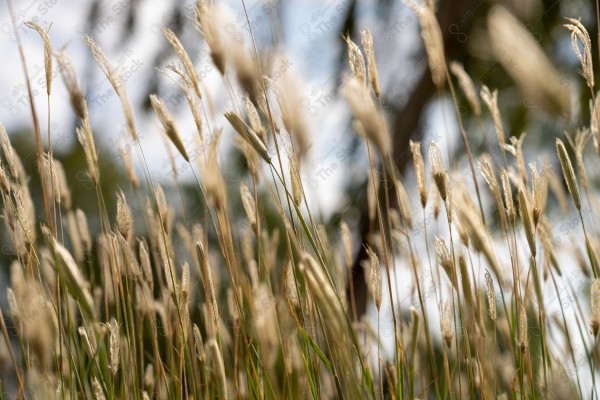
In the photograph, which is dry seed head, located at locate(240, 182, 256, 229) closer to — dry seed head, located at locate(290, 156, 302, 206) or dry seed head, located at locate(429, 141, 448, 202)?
dry seed head, located at locate(290, 156, 302, 206)

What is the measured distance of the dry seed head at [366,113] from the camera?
0.87m

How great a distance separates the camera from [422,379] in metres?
1.40

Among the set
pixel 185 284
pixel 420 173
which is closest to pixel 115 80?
pixel 185 284

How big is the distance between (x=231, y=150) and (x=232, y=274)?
343cm

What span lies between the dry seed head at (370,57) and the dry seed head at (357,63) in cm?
2

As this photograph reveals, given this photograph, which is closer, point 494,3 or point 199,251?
point 199,251

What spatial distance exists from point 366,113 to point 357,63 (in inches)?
6.1

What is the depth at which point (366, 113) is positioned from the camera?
871 millimetres

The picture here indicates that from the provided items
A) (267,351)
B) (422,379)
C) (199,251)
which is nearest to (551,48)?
(422,379)

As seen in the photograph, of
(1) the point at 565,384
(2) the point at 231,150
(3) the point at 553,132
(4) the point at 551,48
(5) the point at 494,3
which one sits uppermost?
(2) the point at 231,150

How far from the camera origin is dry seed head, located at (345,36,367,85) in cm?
98

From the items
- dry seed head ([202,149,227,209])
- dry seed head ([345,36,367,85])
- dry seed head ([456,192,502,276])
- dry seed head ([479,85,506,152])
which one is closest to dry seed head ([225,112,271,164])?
dry seed head ([202,149,227,209])

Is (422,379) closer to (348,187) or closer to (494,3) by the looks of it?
(348,187)

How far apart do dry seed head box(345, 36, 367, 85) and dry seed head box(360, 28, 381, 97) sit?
2 cm
